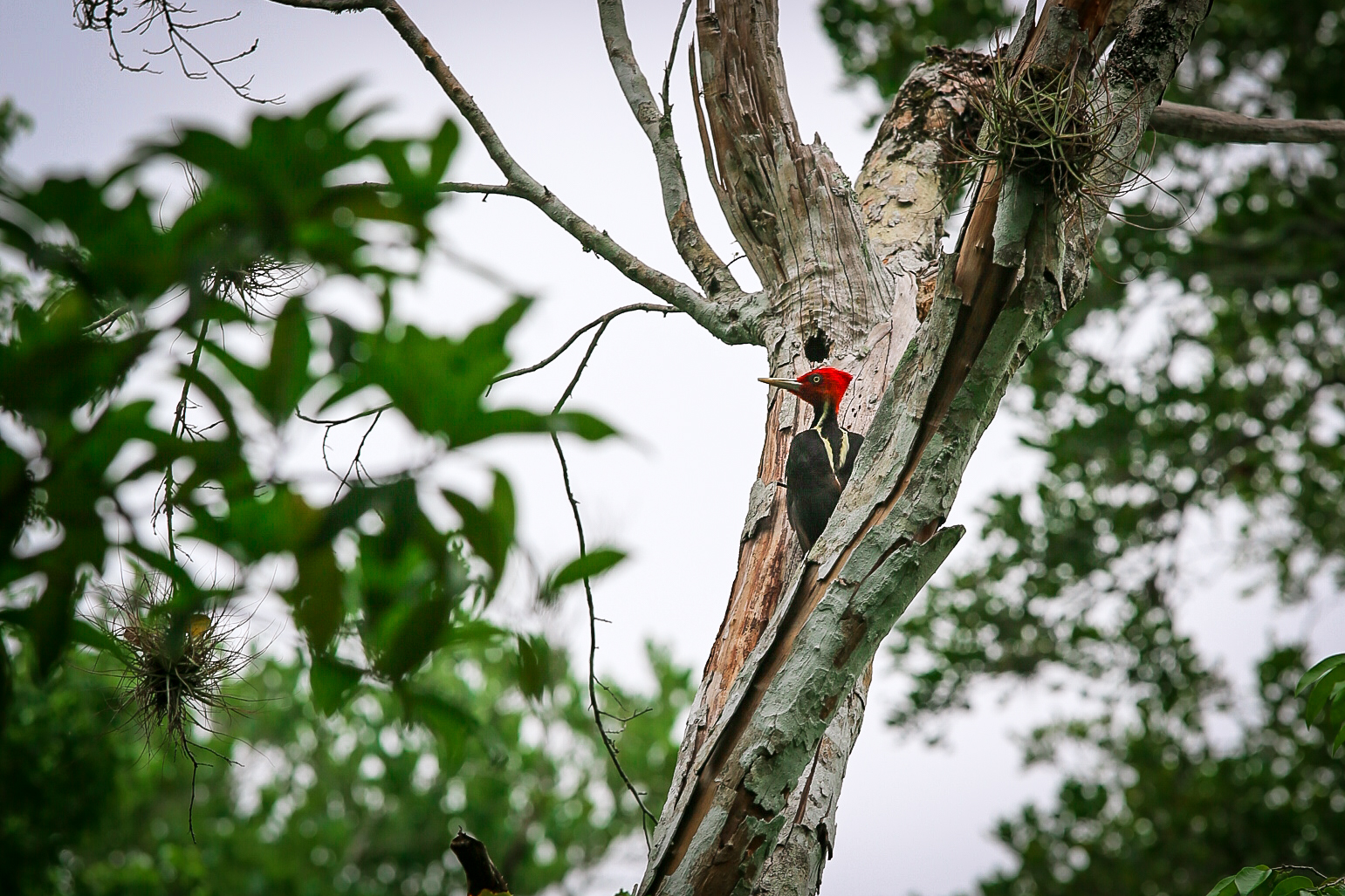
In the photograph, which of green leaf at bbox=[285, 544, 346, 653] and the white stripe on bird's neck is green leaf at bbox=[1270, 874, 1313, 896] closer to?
the white stripe on bird's neck

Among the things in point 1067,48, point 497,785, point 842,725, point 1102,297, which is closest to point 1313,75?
point 1102,297

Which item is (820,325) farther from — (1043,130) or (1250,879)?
(1250,879)

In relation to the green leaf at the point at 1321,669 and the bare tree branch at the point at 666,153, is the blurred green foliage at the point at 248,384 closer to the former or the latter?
the green leaf at the point at 1321,669

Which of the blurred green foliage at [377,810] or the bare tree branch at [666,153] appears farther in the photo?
the blurred green foliage at [377,810]

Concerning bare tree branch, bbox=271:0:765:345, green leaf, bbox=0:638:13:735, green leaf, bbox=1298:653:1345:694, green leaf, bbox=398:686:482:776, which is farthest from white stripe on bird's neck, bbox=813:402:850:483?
green leaf, bbox=0:638:13:735

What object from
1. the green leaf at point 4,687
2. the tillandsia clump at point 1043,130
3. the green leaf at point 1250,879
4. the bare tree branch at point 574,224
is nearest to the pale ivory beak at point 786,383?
the bare tree branch at point 574,224

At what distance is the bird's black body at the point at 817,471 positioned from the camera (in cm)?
273

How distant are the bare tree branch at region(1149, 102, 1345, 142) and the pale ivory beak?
1865 millimetres

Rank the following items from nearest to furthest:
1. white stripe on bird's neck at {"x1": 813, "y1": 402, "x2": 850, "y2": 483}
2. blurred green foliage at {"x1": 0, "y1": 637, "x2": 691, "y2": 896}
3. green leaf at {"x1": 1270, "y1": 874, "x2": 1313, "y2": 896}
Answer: green leaf at {"x1": 1270, "y1": 874, "x2": 1313, "y2": 896}, white stripe on bird's neck at {"x1": 813, "y1": 402, "x2": 850, "y2": 483}, blurred green foliage at {"x1": 0, "y1": 637, "x2": 691, "y2": 896}

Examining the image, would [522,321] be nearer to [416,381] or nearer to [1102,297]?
[416,381]

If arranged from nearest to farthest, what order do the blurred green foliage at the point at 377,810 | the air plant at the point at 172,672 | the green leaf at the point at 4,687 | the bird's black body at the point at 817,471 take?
the green leaf at the point at 4,687, the air plant at the point at 172,672, the bird's black body at the point at 817,471, the blurred green foliage at the point at 377,810

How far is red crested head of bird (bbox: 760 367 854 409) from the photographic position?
294 cm

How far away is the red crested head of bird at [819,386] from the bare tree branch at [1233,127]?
1753 millimetres

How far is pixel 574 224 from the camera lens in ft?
10.4
